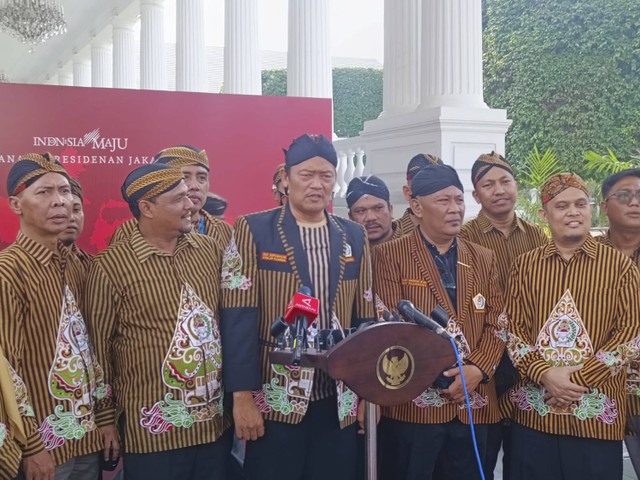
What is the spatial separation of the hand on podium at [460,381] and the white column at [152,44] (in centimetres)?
1233

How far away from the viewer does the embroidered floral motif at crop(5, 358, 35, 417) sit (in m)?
2.37

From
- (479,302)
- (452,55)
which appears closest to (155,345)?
(479,302)

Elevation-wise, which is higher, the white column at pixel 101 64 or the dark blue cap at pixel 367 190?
the white column at pixel 101 64

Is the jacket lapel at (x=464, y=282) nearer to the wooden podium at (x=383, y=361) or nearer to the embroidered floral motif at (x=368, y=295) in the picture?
the embroidered floral motif at (x=368, y=295)

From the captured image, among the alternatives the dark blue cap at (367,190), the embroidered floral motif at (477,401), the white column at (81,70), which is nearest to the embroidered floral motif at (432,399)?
the embroidered floral motif at (477,401)

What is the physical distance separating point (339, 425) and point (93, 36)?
18228mm

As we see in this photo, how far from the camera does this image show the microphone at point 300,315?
204 centimetres

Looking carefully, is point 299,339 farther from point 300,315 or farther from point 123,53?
point 123,53

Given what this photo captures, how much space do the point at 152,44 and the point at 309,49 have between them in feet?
21.9

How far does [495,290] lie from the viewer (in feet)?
10.3

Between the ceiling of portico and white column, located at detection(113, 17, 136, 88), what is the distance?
26 centimetres

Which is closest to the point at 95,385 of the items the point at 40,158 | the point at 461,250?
the point at 40,158

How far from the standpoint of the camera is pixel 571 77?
71.8 feet

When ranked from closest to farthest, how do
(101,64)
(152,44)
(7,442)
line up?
(7,442), (152,44), (101,64)
